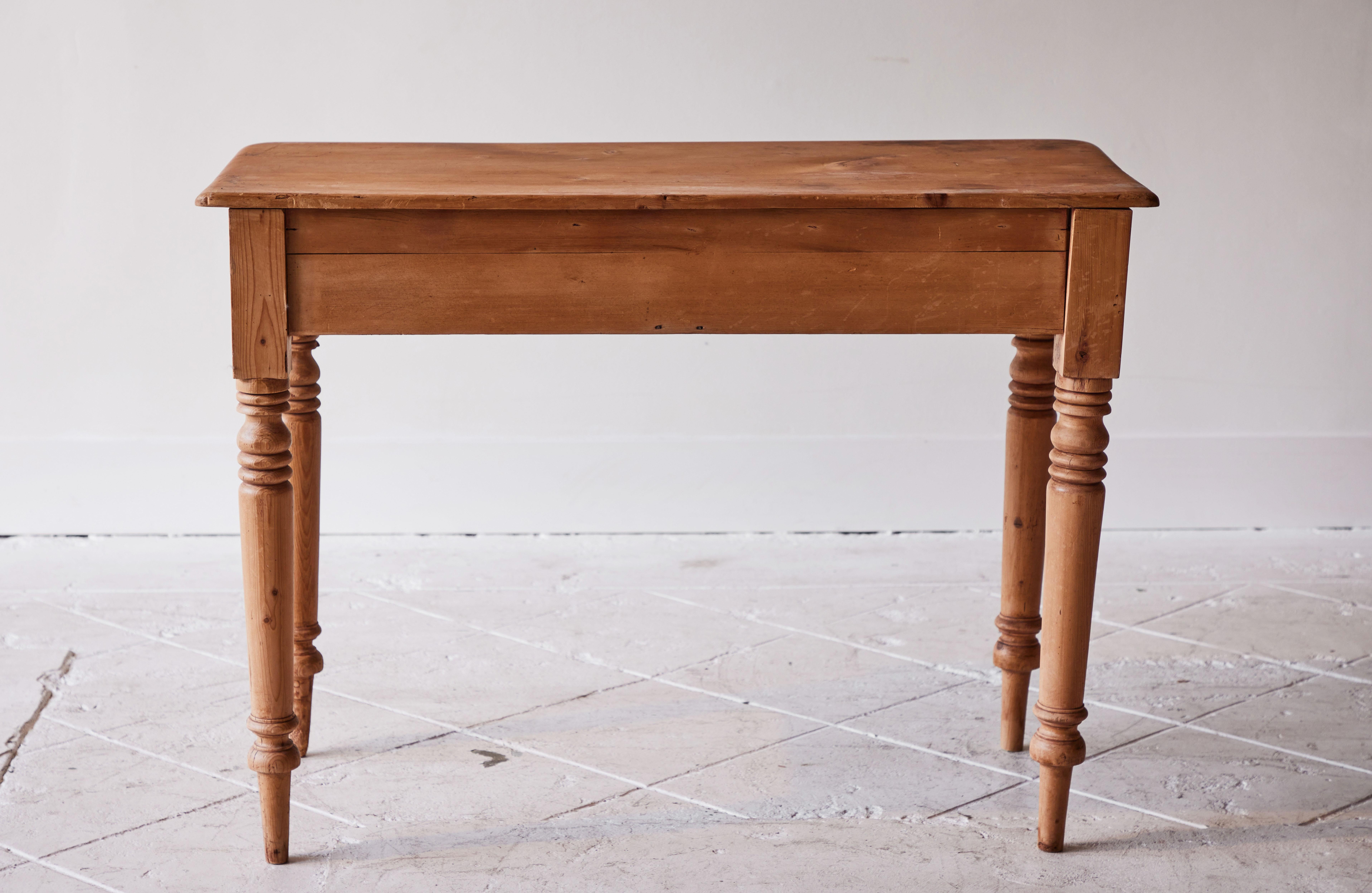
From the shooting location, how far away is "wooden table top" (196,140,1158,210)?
1536 millimetres

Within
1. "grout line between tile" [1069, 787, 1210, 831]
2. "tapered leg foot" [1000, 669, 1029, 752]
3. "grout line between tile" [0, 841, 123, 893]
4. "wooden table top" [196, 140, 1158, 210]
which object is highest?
"wooden table top" [196, 140, 1158, 210]

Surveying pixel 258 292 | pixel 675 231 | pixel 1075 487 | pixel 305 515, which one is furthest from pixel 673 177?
pixel 305 515

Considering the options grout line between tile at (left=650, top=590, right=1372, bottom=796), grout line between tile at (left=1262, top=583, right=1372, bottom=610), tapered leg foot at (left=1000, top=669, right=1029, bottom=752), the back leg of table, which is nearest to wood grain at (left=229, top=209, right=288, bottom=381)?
the back leg of table

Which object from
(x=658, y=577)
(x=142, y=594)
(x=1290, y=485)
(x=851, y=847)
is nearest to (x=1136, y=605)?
(x=1290, y=485)

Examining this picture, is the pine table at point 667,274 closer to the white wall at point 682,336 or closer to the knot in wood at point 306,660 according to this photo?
the knot in wood at point 306,660

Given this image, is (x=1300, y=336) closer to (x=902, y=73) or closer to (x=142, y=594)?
(x=902, y=73)

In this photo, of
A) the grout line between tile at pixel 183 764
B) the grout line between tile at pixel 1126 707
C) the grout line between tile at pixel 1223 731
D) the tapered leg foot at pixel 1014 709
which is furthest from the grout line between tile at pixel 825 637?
the grout line between tile at pixel 183 764

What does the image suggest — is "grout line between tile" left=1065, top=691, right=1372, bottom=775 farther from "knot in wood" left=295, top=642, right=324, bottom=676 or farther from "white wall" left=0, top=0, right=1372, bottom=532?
"knot in wood" left=295, top=642, right=324, bottom=676

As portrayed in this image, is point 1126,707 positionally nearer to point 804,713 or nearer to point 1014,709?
point 1014,709

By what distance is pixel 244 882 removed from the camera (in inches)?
66.2

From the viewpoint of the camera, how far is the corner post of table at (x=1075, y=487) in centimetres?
159

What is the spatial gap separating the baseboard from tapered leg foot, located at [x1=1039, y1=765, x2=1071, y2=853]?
56.6 inches

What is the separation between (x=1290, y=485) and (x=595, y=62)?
1843mm

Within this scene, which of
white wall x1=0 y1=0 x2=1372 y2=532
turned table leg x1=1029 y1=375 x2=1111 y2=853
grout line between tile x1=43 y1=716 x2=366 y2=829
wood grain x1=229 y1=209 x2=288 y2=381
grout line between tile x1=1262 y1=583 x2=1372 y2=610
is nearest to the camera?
wood grain x1=229 y1=209 x2=288 y2=381
